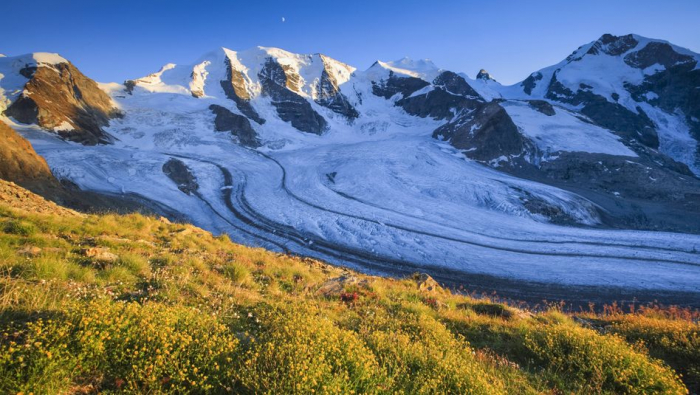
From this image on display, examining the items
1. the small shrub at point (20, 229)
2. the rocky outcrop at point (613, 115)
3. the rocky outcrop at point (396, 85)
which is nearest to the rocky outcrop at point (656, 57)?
the rocky outcrop at point (613, 115)

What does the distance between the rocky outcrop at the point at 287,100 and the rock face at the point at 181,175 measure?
46.0 metres

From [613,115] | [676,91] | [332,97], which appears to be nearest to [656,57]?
[676,91]

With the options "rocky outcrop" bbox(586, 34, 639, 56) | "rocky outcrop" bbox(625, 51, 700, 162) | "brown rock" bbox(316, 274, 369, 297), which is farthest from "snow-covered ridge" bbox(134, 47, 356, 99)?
"rocky outcrop" bbox(625, 51, 700, 162)

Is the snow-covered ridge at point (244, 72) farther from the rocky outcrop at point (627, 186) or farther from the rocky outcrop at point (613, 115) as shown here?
the rocky outcrop at point (613, 115)

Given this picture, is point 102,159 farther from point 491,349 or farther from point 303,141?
point 491,349

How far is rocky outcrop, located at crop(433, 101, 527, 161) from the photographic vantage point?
61.1 metres

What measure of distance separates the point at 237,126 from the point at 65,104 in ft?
99.6

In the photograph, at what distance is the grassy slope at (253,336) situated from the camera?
314cm

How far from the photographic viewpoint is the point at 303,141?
7906 centimetres

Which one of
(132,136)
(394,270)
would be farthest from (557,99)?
(132,136)

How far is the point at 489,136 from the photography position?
6269 centimetres

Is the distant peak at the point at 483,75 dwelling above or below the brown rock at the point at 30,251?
above

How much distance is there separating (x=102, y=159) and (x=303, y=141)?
1710 inches

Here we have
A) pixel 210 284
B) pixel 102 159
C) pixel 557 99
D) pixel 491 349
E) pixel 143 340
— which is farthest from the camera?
pixel 557 99
